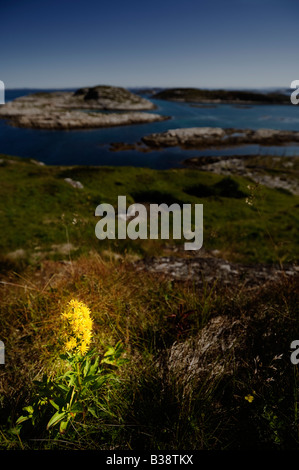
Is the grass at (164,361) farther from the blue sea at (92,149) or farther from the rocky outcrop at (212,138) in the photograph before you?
the rocky outcrop at (212,138)

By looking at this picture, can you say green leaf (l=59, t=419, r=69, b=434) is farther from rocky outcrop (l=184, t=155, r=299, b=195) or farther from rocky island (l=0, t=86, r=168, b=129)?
rocky island (l=0, t=86, r=168, b=129)

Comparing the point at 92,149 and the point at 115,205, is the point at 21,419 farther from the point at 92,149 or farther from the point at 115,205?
the point at 92,149

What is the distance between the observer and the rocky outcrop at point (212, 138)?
72750mm

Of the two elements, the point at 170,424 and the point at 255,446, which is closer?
the point at 255,446

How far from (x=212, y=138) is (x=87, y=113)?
6494 cm

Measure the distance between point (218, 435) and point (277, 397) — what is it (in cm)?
88

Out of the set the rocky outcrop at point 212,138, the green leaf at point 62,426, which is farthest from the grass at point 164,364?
the rocky outcrop at point 212,138

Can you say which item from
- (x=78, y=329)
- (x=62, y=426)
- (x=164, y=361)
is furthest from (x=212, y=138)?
(x=62, y=426)

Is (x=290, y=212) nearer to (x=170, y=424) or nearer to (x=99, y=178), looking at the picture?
(x=99, y=178)

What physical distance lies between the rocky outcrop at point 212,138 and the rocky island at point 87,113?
3697 cm

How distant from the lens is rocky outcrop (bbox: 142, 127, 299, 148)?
72.8 metres

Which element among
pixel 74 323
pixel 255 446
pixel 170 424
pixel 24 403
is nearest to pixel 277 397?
pixel 255 446

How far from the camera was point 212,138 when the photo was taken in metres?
78.8

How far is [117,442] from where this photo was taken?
2713 mm
